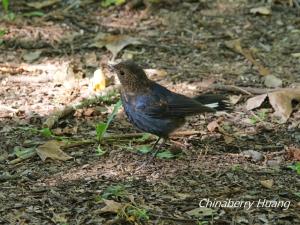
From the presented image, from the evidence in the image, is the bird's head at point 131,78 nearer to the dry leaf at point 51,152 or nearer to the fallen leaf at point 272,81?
the dry leaf at point 51,152

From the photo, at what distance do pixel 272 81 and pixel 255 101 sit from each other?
597 mm

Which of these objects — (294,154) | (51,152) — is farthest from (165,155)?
(294,154)

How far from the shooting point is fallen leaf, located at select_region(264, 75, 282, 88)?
7141mm

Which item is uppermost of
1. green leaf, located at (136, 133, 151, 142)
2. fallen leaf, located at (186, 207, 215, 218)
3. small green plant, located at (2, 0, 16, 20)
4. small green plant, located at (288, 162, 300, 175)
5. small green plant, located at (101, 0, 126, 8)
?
small green plant, located at (2, 0, 16, 20)

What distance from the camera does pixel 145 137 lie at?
618 centimetres

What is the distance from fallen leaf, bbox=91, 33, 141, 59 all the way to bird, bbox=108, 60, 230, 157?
202cm

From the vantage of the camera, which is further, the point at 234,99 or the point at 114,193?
the point at 234,99

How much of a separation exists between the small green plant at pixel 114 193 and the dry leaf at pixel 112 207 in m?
0.17

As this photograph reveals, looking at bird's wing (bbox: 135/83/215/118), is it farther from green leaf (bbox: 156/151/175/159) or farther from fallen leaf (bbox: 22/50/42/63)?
fallen leaf (bbox: 22/50/42/63)

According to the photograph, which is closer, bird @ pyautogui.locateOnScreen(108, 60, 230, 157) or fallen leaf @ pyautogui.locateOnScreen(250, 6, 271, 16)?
bird @ pyautogui.locateOnScreen(108, 60, 230, 157)

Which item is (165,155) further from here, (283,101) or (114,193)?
(283,101)

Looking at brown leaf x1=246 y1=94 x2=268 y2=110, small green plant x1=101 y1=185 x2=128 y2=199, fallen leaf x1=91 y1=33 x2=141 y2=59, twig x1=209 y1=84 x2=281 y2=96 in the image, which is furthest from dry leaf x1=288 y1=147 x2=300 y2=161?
fallen leaf x1=91 y1=33 x2=141 y2=59

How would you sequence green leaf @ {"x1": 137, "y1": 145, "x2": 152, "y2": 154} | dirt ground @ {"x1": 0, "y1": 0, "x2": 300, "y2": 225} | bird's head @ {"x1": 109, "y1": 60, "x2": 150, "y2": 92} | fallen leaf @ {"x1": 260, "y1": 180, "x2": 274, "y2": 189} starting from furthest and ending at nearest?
bird's head @ {"x1": 109, "y1": 60, "x2": 150, "y2": 92}, green leaf @ {"x1": 137, "y1": 145, "x2": 152, "y2": 154}, fallen leaf @ {"x1": 260, "y1": 180, "x2": 274, "y2": 189}, dirt ground @ {"x1": 0, "y1": 0, "x2": 300, "y2": 225}

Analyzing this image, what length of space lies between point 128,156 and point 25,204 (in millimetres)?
1159
